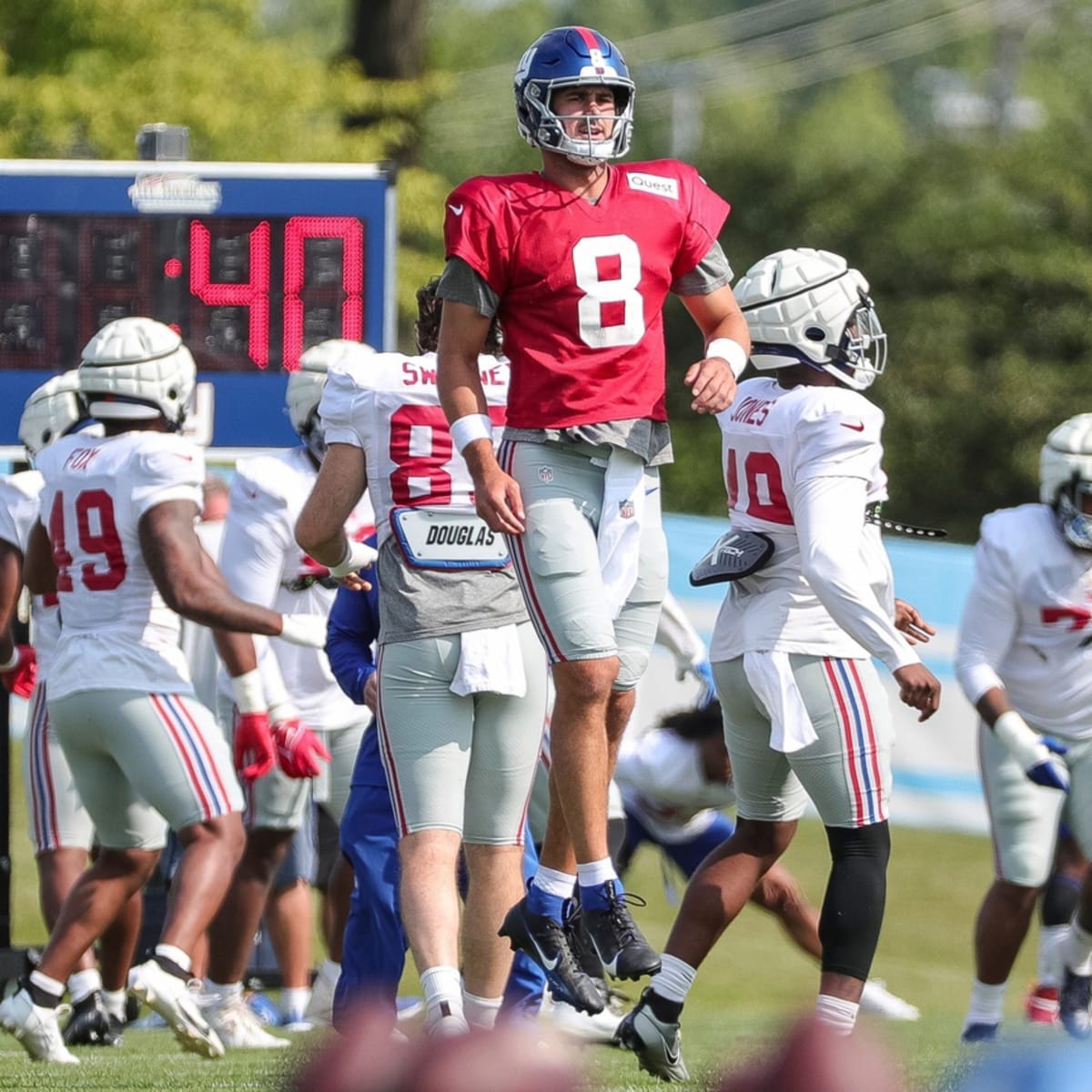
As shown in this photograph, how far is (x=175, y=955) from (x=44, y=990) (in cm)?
36

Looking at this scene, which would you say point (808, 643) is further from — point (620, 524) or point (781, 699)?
point (620, 524)

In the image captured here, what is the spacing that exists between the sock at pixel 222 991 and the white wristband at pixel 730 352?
3228 mm

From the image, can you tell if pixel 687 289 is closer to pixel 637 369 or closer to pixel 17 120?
pixel 637 369

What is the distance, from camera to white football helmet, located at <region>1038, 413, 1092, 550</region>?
754 cm

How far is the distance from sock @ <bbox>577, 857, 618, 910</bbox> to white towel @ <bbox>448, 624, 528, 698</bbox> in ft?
1.38

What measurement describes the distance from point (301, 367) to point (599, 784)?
3.16m

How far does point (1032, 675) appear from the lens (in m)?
7.61

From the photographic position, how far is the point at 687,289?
17.4ft

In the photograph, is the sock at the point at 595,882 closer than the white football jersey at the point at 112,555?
Yes

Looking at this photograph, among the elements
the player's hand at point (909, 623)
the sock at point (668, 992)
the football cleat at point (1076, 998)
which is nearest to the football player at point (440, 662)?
the sock at point (668, 992)

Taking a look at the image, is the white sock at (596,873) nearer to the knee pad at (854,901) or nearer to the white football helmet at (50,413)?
the knee pad at (854,901)

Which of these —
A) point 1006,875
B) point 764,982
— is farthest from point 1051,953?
point 764,982

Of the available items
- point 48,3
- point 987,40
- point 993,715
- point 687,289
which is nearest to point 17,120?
point 48,3

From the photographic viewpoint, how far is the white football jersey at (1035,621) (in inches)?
295
